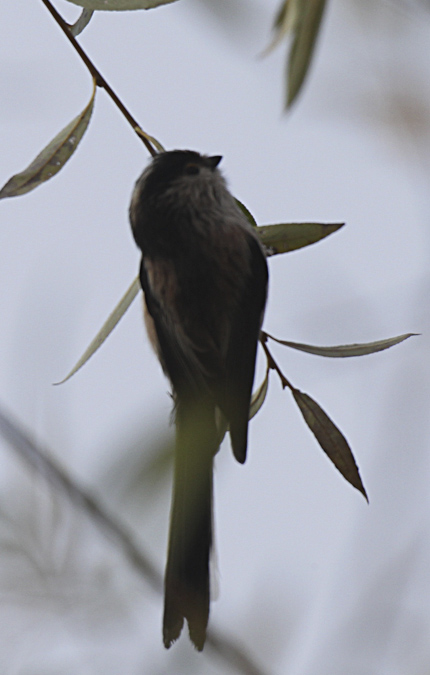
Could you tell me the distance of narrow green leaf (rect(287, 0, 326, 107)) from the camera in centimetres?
157

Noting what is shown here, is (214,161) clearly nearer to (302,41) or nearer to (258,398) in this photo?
(258,398)

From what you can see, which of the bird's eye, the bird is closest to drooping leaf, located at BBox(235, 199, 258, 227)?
the bird

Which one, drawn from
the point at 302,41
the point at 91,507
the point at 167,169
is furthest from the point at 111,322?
the point at 302,41

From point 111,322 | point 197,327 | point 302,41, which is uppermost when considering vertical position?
point 302,41

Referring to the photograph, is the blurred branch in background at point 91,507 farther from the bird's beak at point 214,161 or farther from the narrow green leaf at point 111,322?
the bird's beak at point 214,161

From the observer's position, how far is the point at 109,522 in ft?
5.18

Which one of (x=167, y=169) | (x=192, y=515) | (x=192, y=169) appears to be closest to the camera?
(x=192, y=515)

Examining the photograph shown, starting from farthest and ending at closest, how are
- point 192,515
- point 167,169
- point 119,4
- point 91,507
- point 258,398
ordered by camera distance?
point 167,169, point 258,398, point 192,515, point 119,4, point 91,507

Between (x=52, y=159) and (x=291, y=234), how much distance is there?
83 centimetres

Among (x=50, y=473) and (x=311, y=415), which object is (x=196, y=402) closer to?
(x=311, y=415)

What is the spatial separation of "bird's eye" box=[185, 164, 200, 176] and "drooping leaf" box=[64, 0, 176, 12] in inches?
30.5

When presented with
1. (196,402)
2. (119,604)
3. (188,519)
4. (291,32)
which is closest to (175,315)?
(196,402)

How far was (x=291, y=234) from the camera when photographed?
2.74 metres

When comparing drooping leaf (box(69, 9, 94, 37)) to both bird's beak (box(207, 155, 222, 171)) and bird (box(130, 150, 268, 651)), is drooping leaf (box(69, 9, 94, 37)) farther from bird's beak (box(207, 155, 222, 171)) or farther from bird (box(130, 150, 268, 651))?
bird's beak (box(207, 155, 222, 171))
